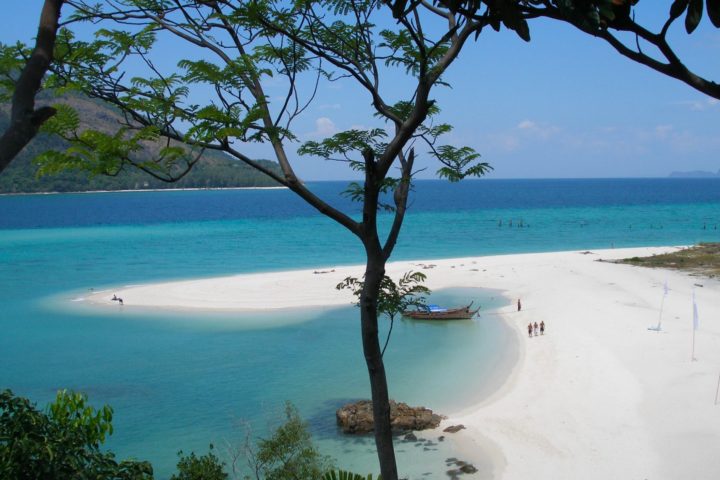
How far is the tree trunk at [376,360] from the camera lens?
16.6ft

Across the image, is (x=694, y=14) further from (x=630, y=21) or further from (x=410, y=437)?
(x=410, y=437)

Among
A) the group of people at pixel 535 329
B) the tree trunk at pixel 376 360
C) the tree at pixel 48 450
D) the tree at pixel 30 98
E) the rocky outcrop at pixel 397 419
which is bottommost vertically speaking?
the rocky outcrop at pixel 397 419

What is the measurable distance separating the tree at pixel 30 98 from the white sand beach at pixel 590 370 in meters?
11.9

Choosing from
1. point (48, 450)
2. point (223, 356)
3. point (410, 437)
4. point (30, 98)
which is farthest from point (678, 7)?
point (223, 356)

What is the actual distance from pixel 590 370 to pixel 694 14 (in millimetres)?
17916

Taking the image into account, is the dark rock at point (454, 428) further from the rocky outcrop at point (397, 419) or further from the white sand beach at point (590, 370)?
the rocky outcrop at point (397, 419)

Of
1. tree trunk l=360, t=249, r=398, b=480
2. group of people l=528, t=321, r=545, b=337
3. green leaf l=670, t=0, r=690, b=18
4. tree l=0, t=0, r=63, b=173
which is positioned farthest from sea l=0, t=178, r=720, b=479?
tree l=0, t=0, r=63, b=173

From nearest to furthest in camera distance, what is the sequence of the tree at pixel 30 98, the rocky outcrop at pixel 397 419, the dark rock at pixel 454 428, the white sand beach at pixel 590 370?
1. the tree at pixel 30 98
2. the white sand beach at pixel 590 370
3. the dark rock at pixel 454 428
4. the rocky outcrop at pixel 397 419

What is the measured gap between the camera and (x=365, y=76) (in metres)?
5.25

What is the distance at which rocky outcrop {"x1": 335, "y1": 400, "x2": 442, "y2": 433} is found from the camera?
1534 cm

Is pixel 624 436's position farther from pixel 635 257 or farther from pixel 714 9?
pixel 635 257

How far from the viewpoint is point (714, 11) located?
108 inches

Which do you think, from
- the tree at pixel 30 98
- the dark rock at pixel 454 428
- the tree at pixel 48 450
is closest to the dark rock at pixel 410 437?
the dark rock at pixel 454 428

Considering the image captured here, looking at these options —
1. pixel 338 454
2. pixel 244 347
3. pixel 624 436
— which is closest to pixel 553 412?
pixel 624 436
